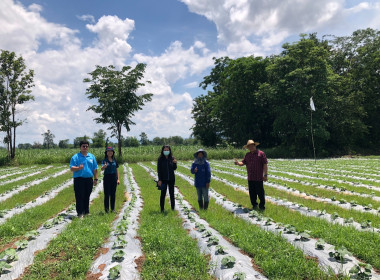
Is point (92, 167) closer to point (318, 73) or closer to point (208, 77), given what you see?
point (318, 73)

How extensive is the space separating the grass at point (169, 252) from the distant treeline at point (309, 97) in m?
29.3

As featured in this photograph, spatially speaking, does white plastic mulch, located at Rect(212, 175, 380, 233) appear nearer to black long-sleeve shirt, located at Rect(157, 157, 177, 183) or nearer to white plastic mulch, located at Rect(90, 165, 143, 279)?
black long-sleeve shirt, located at Rect(157, 157, 177, 183)

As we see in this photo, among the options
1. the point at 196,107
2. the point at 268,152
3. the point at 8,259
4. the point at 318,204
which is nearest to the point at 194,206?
the point at 318,204

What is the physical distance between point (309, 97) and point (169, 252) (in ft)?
120

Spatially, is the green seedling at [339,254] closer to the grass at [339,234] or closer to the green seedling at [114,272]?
the grass at [339,234]

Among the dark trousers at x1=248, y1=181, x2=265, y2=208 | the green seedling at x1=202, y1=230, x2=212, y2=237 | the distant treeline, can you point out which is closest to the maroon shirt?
the dark trousers at x1=248, y1=181, x2=265, y2=208

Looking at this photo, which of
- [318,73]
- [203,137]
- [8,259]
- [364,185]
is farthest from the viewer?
[203,137]

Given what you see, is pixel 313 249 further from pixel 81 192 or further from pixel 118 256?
pixel 81 192

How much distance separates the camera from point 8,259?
4.57 metres

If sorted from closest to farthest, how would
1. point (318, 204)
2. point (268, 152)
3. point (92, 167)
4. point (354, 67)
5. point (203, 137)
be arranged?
point (92, 167), point (318, 204), point (268, 152), point (354, 67), point (203, 137)

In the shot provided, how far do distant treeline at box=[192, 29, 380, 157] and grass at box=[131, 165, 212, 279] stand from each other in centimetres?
2926

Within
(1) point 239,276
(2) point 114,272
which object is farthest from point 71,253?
(1) point 239,276

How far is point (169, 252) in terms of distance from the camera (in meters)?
4.89

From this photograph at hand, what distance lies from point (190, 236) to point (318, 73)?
37224mm
